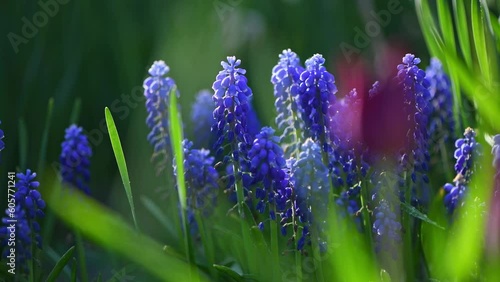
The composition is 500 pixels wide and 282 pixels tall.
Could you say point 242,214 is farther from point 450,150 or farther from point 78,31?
point 78,31

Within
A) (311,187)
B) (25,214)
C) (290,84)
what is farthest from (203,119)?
(311,187)

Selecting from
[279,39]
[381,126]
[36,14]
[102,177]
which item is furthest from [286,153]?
[36,14]

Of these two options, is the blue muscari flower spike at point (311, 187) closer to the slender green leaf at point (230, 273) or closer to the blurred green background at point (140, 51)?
the slender green leaf at point (230, 273)

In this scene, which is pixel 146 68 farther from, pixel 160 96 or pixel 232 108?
pixel 232 108

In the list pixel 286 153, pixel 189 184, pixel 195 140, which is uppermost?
pixel 195 140

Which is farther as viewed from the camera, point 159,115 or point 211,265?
point 159,115
